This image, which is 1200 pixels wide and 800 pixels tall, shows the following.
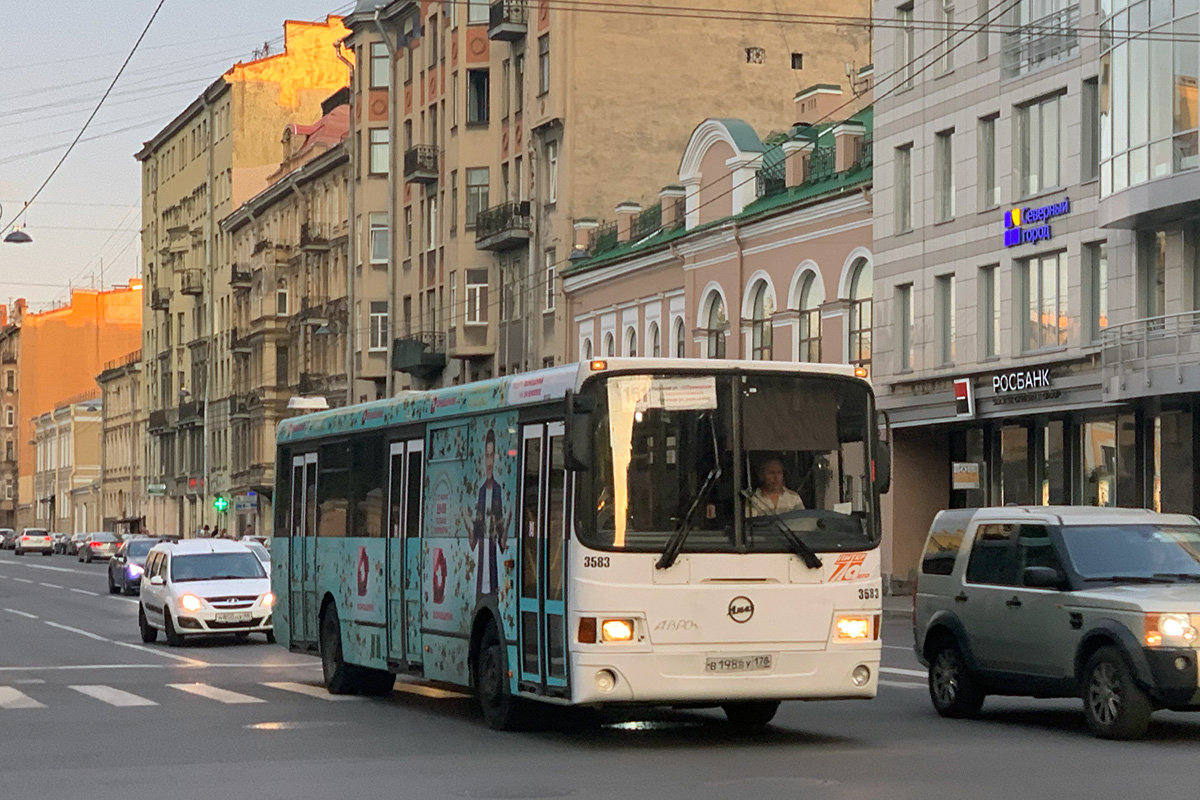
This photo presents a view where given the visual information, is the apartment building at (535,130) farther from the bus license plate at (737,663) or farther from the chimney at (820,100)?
the bus license plate at (737,663)

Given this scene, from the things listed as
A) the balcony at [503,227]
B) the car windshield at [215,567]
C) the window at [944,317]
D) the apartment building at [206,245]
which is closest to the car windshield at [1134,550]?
the car windshield at [215,567]

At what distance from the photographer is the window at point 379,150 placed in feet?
252

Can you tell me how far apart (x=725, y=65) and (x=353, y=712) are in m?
45.8

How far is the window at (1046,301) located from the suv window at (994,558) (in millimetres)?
22235

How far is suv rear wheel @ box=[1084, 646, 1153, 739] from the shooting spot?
1495 cm

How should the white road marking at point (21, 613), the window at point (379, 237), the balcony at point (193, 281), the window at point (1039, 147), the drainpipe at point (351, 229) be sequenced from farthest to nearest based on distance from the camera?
the balcony at point (193, 281) < the window at point (379, 237) < the drainpipe at point (351, 229) < the white road marking at point (21, 613) < the window at point (1039, 147)

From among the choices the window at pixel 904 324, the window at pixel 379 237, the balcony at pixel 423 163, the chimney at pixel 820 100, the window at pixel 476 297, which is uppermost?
the balcony at pixel 423 163

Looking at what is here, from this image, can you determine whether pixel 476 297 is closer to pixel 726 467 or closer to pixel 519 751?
pixel 726 467

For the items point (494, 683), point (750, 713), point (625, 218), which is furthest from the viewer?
point (625, 218)

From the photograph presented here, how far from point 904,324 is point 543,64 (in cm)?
2140

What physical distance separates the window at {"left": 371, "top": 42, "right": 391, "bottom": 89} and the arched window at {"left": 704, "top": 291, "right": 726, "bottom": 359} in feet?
92.4

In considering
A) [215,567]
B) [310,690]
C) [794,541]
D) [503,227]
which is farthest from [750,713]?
[503,227]

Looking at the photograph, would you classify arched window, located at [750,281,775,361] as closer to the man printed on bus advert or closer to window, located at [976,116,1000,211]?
window, located at [976,116,1000,211]

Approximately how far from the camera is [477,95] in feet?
220
